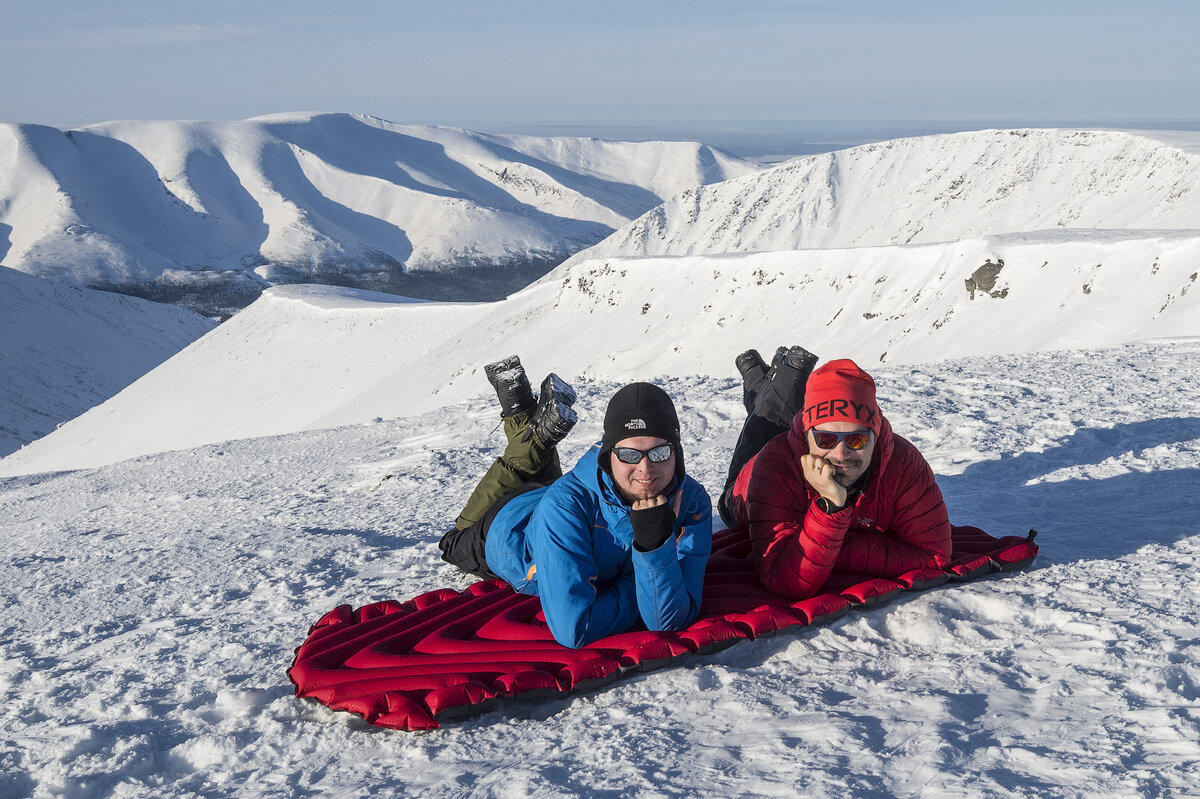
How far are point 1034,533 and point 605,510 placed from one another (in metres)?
2.26

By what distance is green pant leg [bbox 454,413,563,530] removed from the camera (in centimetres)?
493

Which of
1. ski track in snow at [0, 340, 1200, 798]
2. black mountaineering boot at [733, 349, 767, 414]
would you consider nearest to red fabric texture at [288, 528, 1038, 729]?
ski track in snow at [0, 340, 1200, 798]

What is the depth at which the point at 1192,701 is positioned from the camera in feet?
9.74

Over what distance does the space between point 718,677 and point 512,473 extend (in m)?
1.89

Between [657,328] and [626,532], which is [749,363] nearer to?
[626,532]

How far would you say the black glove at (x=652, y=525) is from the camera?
3.18 m

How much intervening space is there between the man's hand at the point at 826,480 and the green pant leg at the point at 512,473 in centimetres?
188

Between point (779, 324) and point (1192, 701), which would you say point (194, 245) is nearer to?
point (779, 324)

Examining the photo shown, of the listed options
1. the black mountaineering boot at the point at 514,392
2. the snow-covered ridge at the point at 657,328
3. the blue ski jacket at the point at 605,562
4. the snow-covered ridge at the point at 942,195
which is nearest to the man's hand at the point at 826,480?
the blue ski jacket at the point at 605,562

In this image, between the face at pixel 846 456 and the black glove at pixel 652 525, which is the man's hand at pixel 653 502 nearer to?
the black glove at pixel 652 525

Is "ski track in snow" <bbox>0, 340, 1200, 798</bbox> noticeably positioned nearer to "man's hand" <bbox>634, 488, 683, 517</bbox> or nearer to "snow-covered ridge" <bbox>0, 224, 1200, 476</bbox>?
"man's hand" <bbox>634, 488, 683, 517</bbox>

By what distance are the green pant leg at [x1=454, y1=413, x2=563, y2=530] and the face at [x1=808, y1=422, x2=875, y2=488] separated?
6.36ft

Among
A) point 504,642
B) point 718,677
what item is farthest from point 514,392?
point 718,677

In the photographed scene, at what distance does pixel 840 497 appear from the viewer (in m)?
3.41
